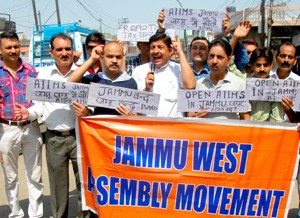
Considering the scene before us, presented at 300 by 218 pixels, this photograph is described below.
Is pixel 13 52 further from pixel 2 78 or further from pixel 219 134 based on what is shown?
pixel 219 134

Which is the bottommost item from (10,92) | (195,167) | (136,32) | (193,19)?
(195,167)

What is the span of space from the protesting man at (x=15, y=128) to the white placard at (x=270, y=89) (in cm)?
227

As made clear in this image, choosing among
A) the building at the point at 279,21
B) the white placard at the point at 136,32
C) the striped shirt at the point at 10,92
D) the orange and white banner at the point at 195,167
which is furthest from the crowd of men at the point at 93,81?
the building at the point at 279,21

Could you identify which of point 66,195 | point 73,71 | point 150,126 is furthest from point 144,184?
point 73,71

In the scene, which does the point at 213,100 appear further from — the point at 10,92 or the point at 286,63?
the point at 10,92

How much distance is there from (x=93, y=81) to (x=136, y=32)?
1.32m

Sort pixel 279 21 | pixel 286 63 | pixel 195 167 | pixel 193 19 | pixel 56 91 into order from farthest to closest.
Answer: pixel 279 21, pixel 193 19, pixel 286 63, pixel 56 91, pixel 195 167

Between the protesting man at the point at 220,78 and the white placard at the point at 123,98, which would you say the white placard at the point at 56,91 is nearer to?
the white placard at the point at 123,98

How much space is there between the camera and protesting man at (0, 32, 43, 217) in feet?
13.0

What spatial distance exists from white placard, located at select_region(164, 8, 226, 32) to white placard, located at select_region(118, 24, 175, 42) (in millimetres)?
413

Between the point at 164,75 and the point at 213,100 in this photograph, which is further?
the point at 164,75

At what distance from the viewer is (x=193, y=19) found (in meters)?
4.25

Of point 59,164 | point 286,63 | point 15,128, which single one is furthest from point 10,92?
point 286,63

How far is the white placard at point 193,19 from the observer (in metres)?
4.21
